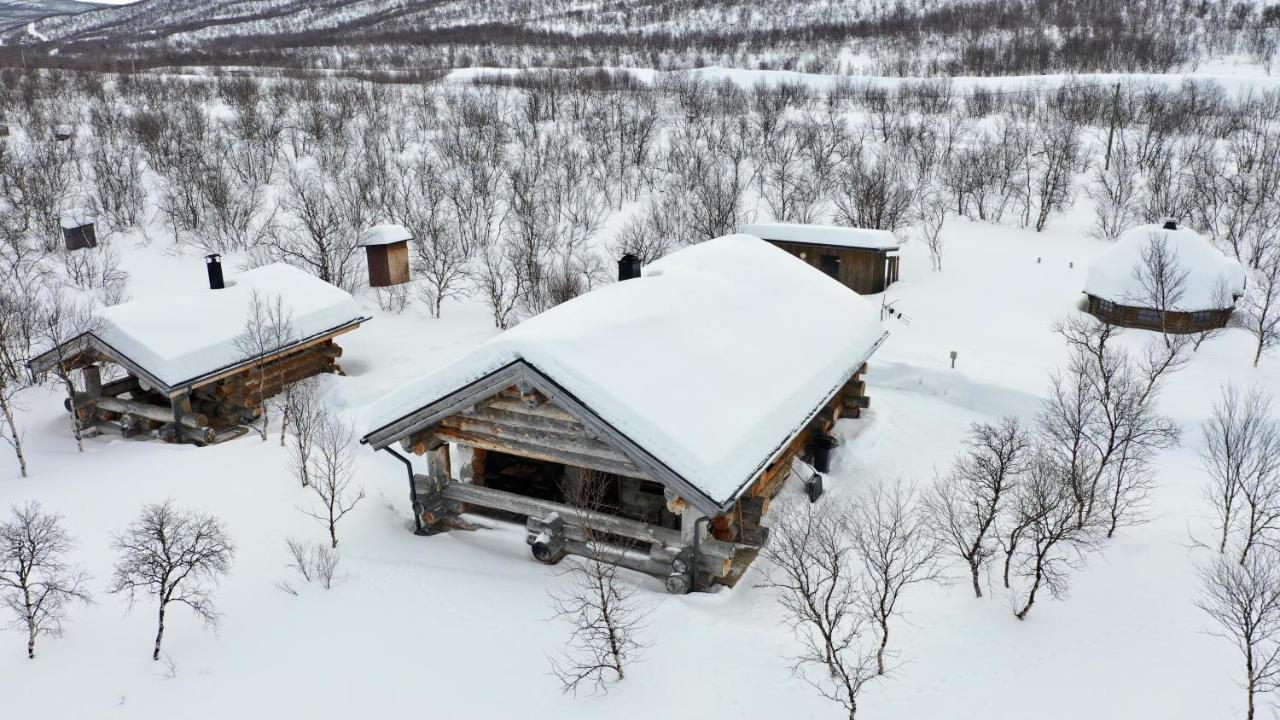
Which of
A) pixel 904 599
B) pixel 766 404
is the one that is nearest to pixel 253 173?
pixel 766 404

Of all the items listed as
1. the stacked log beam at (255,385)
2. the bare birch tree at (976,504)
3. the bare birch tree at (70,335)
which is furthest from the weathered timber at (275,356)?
the bare birch tree at (976,504)

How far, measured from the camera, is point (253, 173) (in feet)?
120

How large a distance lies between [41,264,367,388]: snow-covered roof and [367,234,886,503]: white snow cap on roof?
6597 millimetres

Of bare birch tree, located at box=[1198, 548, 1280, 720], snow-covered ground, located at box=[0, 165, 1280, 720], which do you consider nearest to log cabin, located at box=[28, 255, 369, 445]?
snow-covered ground, located at box=[0, 165, 1280, 720]

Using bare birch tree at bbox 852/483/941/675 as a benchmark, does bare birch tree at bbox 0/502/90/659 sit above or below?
above

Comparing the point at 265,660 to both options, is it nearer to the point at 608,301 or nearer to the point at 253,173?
the point at 608,301

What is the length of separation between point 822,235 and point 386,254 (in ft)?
46.5

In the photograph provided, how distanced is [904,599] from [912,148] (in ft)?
121

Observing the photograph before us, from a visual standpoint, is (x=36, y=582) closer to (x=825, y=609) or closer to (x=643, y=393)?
(x=643, y=393)

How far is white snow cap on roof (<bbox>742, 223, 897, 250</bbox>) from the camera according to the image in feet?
82.4

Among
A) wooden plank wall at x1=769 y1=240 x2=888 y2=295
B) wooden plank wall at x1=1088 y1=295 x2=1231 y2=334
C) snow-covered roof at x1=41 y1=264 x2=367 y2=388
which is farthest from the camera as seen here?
wooden plank wall at x1=769 y1=240 x2=888 y2=295

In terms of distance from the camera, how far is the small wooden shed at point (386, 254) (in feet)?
83.5

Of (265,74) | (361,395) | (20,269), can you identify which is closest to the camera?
(361,395)

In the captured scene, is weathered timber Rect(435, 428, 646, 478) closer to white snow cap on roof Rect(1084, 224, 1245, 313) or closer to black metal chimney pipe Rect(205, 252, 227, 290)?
black metal chimney pipe Rect(205, 252, 227, 290)
